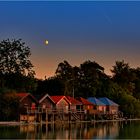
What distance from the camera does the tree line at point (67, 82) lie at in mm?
111113

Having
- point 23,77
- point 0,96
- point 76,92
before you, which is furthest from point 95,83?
point 0,96

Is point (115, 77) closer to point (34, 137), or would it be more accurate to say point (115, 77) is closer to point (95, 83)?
point (95, 83)

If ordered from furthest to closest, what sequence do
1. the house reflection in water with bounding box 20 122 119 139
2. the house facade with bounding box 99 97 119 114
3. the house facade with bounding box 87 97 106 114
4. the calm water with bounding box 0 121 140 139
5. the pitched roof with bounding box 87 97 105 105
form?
the house facade with bounding box 99 97 119 114 < the pitched roof with bounding box 87 97 105 105 < the house facade with bounding box 87 97 106 114 < the house reflection in water with bounding box 20 122 119 139 < the calm water with bounding box 0 121 140 139

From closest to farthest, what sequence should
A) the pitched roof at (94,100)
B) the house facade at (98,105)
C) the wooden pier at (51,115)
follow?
1. the wooden pier at (51,115)
2. the house facade at (98,105)
3. the pitched roof at (94,100)

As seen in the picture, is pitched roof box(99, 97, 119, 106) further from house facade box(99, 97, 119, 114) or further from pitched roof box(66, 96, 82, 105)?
pitched roof box(66, 96, 82, 105)

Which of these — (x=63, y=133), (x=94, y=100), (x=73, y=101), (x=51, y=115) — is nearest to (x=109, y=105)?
(x=94, y=100)

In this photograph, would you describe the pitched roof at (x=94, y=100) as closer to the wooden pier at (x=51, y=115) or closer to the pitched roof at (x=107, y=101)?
the pitched roof at (x=107, y=101)

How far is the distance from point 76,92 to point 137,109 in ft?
49.8

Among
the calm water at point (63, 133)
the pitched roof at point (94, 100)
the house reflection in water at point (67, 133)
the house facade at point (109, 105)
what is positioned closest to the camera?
the calm water at point (63, 133)

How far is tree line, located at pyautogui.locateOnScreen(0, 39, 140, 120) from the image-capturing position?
111113 millimetres

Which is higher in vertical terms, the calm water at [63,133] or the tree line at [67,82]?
the tree line at [67,82]

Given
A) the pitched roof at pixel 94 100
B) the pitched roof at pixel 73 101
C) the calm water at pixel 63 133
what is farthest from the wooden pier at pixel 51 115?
the calm water at pixel 63 133

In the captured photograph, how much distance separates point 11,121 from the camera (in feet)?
303

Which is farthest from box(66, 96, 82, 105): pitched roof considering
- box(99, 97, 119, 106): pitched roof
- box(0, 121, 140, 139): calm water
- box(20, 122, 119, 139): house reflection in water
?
box(0, 121, 140, 139): calm water
